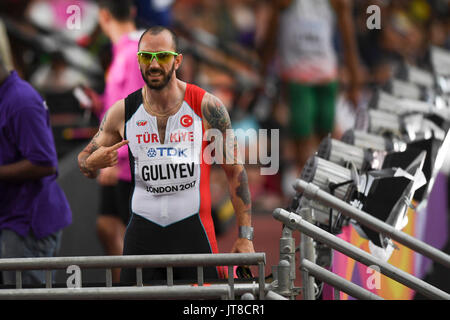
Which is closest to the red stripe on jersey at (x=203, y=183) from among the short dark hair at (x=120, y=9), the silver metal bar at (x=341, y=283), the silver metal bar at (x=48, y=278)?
the silver metal bar at (x=341, y=283)

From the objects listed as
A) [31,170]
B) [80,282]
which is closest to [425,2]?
[31,170]

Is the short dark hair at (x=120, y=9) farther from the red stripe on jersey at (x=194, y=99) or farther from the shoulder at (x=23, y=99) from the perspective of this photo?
the red stripe on jersey at (x=194, y=99)

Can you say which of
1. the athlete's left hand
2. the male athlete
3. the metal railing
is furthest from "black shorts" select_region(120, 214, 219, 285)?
the metal railing

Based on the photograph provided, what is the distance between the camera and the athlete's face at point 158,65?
4211 millimetres

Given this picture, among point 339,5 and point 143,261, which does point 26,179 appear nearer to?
point 143,261

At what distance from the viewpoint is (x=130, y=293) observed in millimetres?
3756

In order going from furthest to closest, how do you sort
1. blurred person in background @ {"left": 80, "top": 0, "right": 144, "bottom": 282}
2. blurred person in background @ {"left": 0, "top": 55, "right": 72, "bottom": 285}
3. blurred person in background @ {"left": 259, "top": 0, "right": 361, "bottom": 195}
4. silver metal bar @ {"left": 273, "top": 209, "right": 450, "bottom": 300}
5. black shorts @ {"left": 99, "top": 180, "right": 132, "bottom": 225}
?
blurred person in background @ {"left": 259, "top": 0, "right": 361, "bottom": 195}
black shorts @ {"left": 99, "top": 180, "right": 132, "bottom": 225}
blurred person in background @ {"left": 80, "top": 0, "right": 144, "bottom": 282}
blurred person in background @ {"left": 0, "top": 55, "right": 72, "bottom": 285}
silver metal bar @ {"left": 273, "top": 209, "right": 450, "bottom": 300}

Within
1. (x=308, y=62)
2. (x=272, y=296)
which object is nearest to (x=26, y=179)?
(x=272, y=296)

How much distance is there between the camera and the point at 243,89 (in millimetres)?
12172

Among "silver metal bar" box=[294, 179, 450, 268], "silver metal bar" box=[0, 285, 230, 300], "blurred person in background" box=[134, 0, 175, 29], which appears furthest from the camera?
"blurred person in background" box=[134, 0, 175, 29]

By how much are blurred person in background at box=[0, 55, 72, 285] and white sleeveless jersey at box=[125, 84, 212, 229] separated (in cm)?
106

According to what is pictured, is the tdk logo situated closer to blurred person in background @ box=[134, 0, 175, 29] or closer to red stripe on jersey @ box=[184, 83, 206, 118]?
red stripe on jersey @ box=[184, 83, 206, 118]

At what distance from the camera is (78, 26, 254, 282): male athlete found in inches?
167
